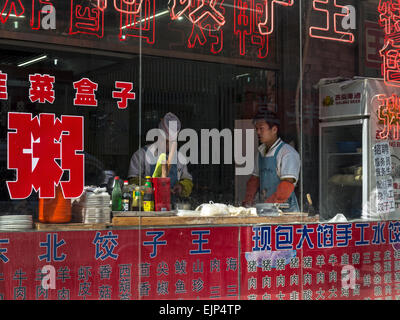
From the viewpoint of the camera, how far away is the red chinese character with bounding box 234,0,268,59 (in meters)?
6.07

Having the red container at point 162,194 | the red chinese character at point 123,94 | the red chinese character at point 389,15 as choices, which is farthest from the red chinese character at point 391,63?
the red chinese character at point 123,94

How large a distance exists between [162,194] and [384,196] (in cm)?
253

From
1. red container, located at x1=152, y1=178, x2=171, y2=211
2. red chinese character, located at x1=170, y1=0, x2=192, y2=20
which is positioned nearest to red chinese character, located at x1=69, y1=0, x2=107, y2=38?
red chinese character, located at x1=170, y1=0, x2=192, y2=20

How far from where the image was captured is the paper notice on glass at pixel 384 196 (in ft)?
21.7

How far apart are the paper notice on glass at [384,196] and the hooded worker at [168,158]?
85.3 inches

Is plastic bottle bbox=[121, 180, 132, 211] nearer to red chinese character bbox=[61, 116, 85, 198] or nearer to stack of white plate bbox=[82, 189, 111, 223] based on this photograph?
stack of white plate bbox=[82, 189, 111, 223]

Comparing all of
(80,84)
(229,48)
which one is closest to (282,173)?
(229,48)

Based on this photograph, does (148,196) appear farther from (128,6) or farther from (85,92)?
(128,6)

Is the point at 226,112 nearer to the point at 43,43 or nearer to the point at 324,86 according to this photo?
the point at 324,86

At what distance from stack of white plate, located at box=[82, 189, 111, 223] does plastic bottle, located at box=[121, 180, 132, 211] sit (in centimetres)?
18

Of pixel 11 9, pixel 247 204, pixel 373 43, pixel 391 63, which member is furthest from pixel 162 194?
pixel 391 63

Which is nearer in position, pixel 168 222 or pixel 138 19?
pixel 168 222

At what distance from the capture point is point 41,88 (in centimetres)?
511
